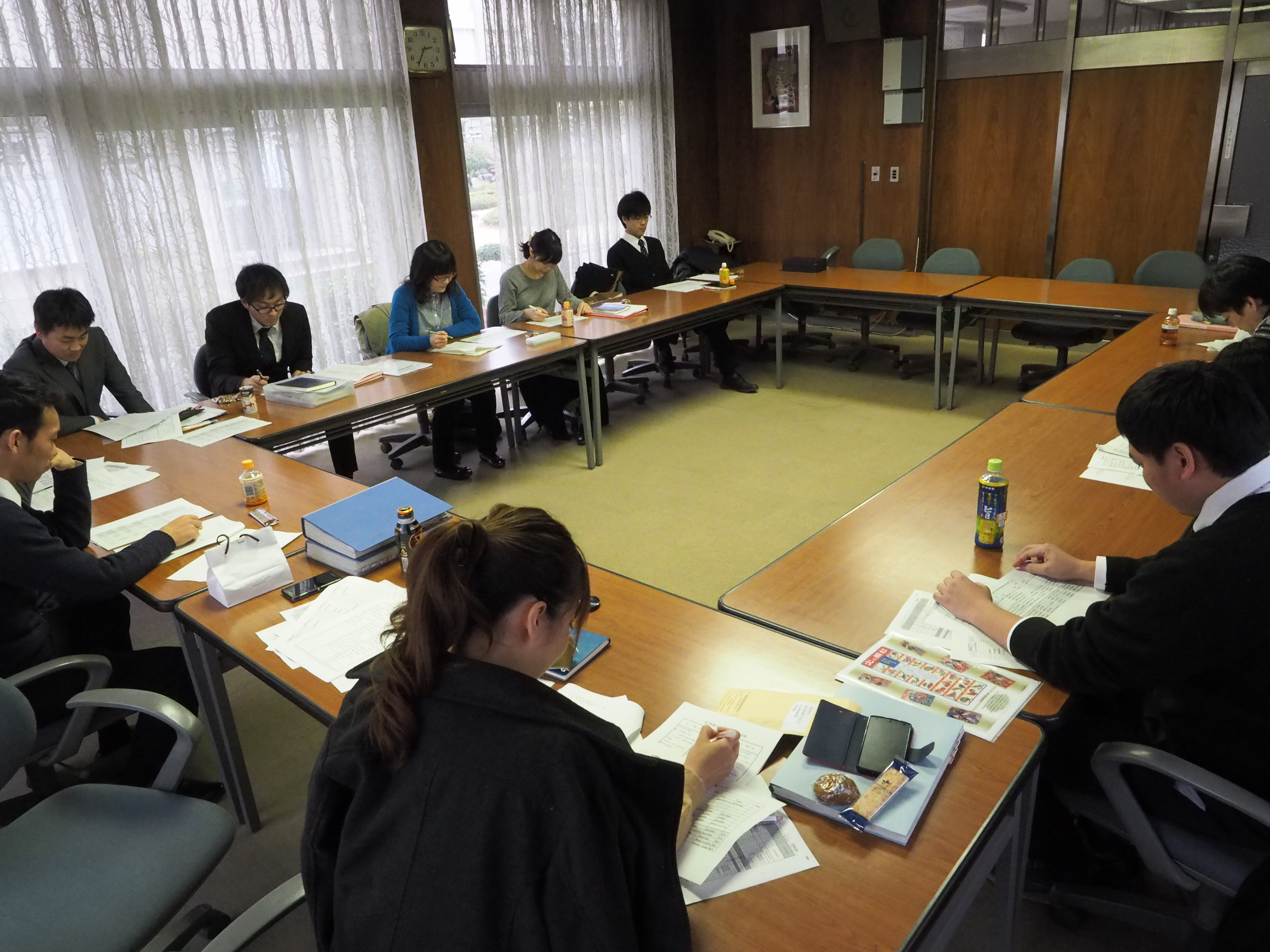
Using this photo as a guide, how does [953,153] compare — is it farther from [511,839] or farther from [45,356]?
[511,839]

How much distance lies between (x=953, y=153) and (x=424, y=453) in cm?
457

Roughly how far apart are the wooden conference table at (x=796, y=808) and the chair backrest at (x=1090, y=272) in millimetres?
4490

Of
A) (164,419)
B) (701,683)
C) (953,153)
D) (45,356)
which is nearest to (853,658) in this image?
(701,683)

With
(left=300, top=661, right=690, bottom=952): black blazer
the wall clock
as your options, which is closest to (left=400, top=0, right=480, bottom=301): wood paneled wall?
the wall clock

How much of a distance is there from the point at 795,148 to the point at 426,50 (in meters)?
3.28

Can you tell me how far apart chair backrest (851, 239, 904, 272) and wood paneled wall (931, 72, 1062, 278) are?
0.80m

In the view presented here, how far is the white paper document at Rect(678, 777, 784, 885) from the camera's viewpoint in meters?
1.22

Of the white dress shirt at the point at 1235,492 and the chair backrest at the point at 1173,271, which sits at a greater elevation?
the white dress shirt at the point at 1235,492

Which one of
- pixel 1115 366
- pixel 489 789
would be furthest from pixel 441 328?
pixel 489 789

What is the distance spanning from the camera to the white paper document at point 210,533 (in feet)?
7.62

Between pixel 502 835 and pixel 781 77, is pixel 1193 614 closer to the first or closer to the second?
pixel 502 835

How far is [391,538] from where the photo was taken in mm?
2182

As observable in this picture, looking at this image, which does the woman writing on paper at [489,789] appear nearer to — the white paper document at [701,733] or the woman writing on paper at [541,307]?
the white paper document at [701,733]

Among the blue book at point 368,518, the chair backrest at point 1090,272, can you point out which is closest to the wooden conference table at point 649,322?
the chair backrest at point 1090,272
